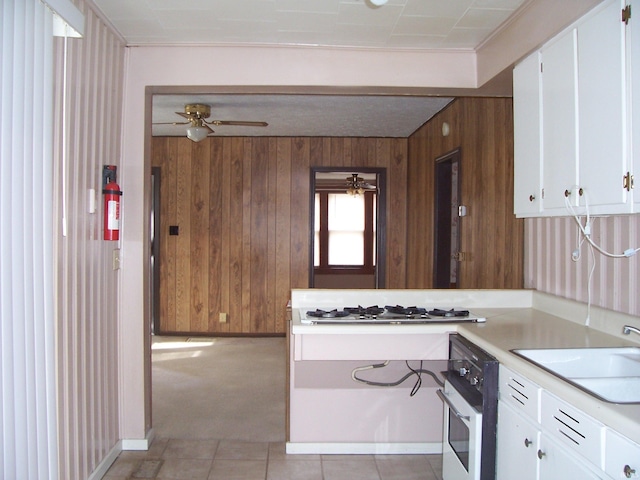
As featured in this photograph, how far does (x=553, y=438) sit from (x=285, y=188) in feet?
15.8

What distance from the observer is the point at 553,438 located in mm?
1551

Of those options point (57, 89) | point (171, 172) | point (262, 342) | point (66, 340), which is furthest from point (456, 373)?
point (171, 172)

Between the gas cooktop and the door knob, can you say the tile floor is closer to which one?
the gas cooktop

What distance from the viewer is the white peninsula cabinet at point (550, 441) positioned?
1263 mm

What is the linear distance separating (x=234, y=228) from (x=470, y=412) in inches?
175

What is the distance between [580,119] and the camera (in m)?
1.96

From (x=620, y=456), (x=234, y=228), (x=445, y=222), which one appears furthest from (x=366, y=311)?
(x=234, y=228)

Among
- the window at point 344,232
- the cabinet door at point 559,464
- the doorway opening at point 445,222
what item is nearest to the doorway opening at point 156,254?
the doorway opening at point 445,222

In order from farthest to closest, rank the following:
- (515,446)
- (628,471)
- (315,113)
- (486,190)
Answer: (315,113) < (486,190) < (515,446) < (628,471)

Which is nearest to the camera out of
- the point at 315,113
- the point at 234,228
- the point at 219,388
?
the point at 219,388

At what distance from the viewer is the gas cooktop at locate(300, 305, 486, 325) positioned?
2.54m

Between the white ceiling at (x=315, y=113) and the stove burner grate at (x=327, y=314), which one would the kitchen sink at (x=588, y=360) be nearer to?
the stove burner grate at (x=327, y=314)

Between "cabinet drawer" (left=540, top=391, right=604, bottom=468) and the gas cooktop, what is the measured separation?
0.97 m

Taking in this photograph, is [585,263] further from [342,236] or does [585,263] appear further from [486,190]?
[342,236]
